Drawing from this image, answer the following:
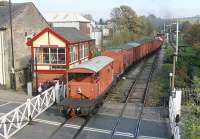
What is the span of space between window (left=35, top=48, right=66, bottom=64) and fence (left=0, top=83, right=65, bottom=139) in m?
3.21

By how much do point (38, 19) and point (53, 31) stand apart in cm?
932

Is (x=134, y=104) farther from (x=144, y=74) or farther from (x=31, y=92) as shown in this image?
(x=144, y=74)

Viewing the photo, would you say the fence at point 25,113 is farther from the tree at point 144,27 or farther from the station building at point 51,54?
the tree at point 144,27

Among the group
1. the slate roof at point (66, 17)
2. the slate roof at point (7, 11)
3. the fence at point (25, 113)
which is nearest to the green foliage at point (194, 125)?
the fence at point (25, 113)

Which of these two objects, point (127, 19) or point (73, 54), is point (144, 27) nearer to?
point (127, 19)

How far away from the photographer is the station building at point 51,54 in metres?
24.9

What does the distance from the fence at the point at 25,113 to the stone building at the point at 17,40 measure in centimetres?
738

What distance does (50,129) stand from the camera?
1705cm

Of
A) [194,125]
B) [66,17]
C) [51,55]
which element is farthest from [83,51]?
[66,17]

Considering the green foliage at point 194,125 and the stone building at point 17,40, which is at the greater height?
the stone building at point 17,40

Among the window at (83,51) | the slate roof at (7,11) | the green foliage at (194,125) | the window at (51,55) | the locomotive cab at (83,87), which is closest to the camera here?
the green foliage at (194,125)

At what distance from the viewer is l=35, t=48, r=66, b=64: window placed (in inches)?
1003

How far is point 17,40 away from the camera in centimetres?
2970

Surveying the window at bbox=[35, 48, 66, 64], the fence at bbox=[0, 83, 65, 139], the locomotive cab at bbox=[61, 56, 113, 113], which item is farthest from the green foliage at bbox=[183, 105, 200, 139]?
the window at bbox=[35, 48, 66, 64]
